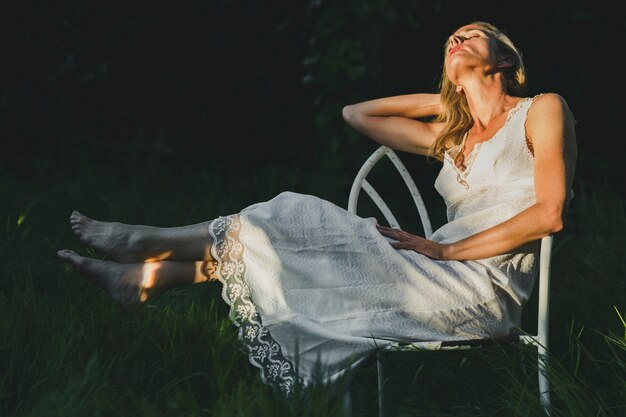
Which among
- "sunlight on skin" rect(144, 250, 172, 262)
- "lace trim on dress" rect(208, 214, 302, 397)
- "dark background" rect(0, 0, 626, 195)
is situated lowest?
"lace trim on dress" rect(208, 214, 302, 397)

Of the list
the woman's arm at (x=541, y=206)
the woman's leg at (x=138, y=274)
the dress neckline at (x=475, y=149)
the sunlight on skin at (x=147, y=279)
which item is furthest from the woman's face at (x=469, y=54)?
the sunlight on skin at (x=147, y=279)

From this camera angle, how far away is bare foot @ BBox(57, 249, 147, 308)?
257 centimetres

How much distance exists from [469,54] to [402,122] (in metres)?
0.35

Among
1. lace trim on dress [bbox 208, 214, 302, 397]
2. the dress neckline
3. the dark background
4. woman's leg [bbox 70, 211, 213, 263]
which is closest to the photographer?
lace trim on dress [bbox 208, 214, 302, 397]

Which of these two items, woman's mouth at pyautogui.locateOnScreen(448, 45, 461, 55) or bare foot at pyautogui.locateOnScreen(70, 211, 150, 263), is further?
woman's mouth at pyautogui.locateOnScreen(448, 45, 461, 55)

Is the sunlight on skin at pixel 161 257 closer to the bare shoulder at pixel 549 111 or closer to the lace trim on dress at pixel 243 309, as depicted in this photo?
the lace trim on dress at pixel 243 309

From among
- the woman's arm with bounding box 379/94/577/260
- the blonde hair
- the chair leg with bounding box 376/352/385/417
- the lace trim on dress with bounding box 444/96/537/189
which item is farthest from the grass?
the blonde hair

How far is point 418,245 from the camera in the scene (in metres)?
2.54

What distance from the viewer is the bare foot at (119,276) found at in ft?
8.44

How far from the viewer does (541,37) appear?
4.90 m

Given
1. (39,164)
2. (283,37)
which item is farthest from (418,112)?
(39,164)

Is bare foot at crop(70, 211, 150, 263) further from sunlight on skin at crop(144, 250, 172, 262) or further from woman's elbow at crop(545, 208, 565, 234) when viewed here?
woman's elbow at crop(545, 208, 565, 234)

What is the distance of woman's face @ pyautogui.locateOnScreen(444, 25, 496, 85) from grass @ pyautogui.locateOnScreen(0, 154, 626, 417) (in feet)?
2.73

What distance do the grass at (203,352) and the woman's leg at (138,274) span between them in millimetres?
81
